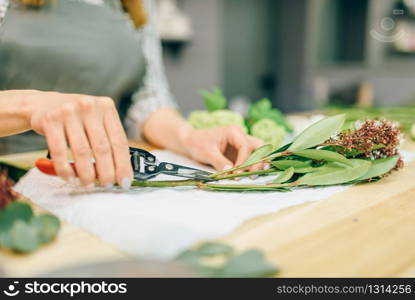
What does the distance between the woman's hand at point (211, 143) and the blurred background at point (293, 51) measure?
2.35 meters

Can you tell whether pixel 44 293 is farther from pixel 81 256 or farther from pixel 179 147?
pixel 179 147

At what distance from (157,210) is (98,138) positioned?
13 centimetres

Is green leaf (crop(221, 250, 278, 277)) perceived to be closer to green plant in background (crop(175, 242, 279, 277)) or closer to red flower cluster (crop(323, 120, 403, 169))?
green plant in background (crop(175, 242, 279, 277))

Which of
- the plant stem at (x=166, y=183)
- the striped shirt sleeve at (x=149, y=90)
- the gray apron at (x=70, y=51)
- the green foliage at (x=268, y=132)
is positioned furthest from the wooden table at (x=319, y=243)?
the striped shirt sleeve at (x=149, y=90)

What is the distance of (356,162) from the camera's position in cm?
60

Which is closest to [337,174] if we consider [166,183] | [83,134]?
[166,183]

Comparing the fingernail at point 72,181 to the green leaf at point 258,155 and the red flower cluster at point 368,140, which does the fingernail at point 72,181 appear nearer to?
the green leaf at point 258,155

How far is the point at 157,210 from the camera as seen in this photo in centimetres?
48

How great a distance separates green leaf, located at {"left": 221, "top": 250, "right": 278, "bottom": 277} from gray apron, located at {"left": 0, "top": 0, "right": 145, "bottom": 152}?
0.80 meters

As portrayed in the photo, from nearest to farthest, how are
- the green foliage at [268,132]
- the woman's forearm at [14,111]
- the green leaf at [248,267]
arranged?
the green leaf at [248,267] < the woman's forearm at [14,111] < the green foliage at [268,132]

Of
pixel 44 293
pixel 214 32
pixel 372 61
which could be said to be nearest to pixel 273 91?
pixel 372 61

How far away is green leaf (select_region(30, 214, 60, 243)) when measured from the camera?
417 millimetres

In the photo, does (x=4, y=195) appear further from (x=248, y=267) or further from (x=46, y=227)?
(x=248, y=267)

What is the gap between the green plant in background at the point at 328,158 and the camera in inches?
23.0
